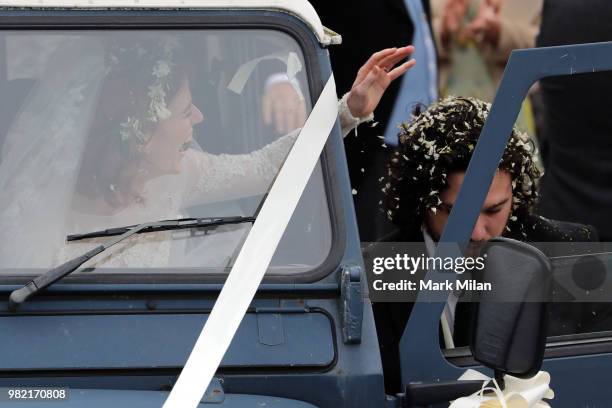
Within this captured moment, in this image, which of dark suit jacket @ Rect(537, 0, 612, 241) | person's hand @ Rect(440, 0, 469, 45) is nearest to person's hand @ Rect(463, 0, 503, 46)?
person's hand @ Rect(440, 0, 469, 45)

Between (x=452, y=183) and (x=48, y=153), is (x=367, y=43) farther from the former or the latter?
(x=48, y=153)

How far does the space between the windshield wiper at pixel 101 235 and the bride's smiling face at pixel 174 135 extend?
0.18 meters

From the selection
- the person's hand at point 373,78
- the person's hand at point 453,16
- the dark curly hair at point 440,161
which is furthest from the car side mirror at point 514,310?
the person's hand at point 453,16

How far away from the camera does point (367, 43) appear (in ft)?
21.8

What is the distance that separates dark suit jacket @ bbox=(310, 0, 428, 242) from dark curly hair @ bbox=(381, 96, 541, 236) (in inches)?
67.5

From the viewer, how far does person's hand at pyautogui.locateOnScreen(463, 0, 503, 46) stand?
295 inches

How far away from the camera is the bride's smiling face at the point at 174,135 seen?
3.54 m

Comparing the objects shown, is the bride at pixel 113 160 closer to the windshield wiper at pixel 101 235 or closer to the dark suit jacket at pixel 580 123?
the windshield wiper at pixel 101 235

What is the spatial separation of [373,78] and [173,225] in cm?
73

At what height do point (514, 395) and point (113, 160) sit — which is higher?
point (113, 160)

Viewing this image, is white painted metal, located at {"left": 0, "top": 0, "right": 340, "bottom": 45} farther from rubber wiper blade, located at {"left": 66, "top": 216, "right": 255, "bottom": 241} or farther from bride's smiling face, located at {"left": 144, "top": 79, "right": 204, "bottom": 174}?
rubber wiper blade, located at {"left": 66, "top": 216, "right": 255, "bottom": 241}

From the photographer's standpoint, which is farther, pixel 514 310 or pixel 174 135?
pixel 174 135

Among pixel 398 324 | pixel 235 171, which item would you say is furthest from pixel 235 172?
pixel 398 324

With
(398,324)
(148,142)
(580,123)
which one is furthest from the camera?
(580,123)
